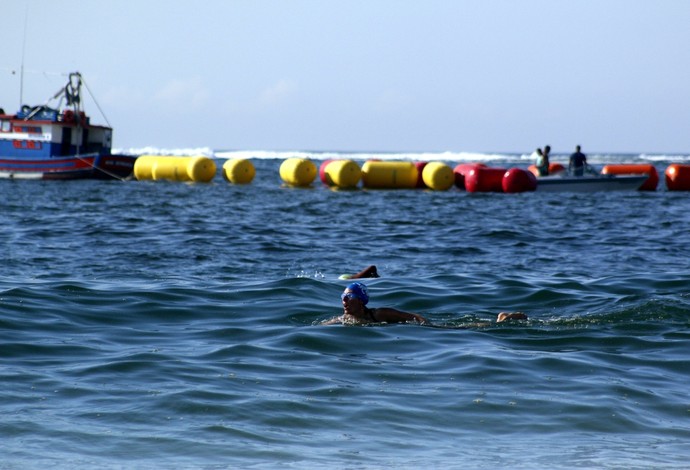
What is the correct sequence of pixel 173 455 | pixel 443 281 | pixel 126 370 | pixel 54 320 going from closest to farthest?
1. pixel 173 455
2. pixel 126 370
3. pixel 54 320
4. pixel 443 281

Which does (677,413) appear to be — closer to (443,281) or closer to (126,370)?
(126,370)

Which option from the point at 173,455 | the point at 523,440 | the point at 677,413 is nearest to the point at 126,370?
the point at 173,455

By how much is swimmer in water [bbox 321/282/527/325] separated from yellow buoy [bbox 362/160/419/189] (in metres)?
25.1

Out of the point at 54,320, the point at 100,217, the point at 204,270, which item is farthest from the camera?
the point at 100,217

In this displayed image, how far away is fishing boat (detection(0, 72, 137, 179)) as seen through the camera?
127 feet

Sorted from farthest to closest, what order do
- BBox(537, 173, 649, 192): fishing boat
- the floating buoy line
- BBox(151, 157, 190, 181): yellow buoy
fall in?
BBox(151, 157, 190, 181): yellow buoy < the floating buoy line < BBox(537, 173, 649, 192): fishing boat

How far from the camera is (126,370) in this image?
8.12 meters

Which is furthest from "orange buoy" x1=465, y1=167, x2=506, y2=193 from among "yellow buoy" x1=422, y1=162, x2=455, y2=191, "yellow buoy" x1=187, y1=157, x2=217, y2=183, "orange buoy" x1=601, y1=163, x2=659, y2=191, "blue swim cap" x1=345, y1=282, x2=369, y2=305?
"blue swim cap" x1=345, y1=282, x2=369, y2=305

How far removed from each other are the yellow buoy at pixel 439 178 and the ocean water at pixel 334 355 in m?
15.7

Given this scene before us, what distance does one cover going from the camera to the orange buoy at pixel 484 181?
32969mm

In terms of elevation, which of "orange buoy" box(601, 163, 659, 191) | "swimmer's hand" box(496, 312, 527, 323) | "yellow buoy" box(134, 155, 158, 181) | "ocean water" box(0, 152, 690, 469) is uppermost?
"orange buoy" box(601, 163, 659, 191)

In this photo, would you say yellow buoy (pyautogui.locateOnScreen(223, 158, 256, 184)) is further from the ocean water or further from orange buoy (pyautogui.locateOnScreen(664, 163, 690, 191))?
the ocean water

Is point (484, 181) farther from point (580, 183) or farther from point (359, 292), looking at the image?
point (359, 292)

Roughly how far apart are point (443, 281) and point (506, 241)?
5.71 m
